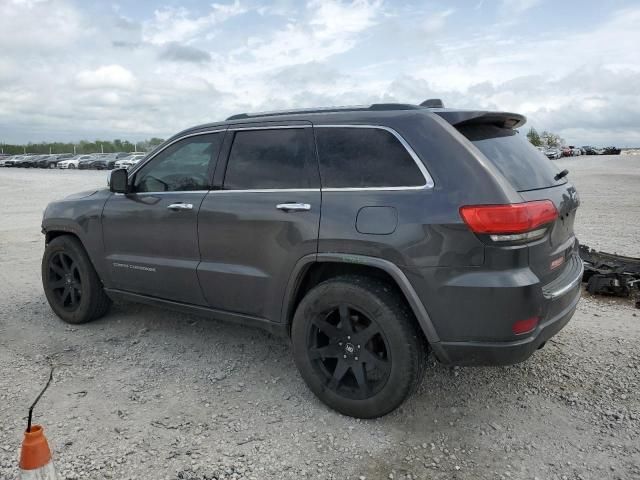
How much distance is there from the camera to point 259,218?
3604mm

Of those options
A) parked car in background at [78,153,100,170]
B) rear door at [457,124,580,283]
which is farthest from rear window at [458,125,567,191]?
parked car in background at [78,153,100,170]

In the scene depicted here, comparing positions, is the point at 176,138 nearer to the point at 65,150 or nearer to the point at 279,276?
the point at 279,276

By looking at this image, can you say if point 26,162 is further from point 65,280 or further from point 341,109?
point 341,109

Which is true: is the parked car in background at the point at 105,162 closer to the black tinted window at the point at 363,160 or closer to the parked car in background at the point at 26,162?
the parked car in background at the point at 26,162

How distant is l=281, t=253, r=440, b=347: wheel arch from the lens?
10.0 ft

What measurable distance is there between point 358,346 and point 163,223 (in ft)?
6.08

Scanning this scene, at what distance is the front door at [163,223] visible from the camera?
159 inches

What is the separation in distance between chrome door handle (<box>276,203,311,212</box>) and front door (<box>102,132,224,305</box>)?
30.2 inches

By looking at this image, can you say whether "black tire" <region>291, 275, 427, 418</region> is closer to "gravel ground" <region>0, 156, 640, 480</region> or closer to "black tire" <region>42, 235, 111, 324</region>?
"gravel ground" <region>0, 156, 640, 480</region>

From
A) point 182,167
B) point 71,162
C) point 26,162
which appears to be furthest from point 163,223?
point 26,162

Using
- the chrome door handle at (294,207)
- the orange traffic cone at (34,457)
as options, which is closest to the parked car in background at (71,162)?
the chrome door handle at (294,207)

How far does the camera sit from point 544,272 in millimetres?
3055

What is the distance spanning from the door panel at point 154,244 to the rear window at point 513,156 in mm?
1983

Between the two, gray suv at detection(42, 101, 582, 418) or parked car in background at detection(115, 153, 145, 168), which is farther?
parked car in background at detection(115, 153, 145, 168)
